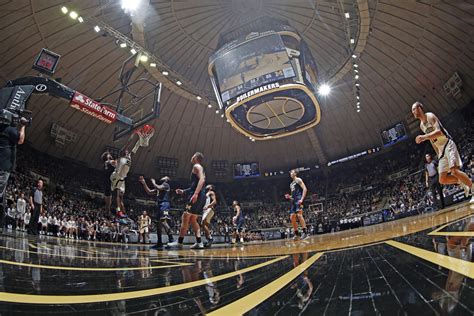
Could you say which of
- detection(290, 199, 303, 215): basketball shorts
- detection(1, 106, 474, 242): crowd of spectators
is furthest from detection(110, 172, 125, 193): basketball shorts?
detection(290, 199, 303, 215): basketball shorts

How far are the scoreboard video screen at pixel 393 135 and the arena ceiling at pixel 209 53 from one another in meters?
0.58

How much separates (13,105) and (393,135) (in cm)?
2516

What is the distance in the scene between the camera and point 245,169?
2916cm

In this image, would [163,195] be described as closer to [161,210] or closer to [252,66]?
[161,210]

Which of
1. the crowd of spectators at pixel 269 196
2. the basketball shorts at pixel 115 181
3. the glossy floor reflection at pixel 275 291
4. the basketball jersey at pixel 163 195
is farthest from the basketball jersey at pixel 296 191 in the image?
the crowd of spectators at pixel 269 196

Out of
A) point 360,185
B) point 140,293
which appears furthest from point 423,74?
point 140,293

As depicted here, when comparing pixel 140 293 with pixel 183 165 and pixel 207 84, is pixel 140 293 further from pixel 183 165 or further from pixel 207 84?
pixel 183 165

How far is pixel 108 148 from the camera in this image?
2328 cm

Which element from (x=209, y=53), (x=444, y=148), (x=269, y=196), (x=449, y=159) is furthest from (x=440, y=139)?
(x=269, y=196)

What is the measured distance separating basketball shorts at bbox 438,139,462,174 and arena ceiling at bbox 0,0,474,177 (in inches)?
441

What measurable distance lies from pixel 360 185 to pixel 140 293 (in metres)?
28.4

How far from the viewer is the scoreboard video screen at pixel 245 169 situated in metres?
29.1

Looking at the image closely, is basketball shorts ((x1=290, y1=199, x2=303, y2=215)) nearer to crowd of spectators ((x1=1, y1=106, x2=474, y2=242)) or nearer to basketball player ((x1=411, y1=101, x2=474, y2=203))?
basketball player ((x1=411, y1=101, x2=474, y2=203))

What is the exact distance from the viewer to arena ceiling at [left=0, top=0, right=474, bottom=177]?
14609mm
